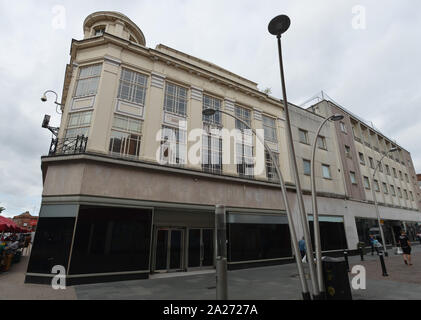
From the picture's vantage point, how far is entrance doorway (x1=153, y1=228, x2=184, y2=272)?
12.3 metres

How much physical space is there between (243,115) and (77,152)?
11973 mm

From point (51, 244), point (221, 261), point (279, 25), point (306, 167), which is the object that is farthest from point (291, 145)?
point (306, 167)

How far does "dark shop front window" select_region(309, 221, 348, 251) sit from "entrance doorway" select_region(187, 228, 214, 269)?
8786 millimetres

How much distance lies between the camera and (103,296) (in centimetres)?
726

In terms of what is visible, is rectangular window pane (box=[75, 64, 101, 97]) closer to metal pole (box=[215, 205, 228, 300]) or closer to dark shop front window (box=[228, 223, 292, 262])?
metal pole (box=[215, 205, 228, 300])

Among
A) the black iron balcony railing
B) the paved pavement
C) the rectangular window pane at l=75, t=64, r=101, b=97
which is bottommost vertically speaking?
the paved pavement

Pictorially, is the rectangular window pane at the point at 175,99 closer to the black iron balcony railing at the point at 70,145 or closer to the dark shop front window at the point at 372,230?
the black iron balcony railing at the point at 70,145

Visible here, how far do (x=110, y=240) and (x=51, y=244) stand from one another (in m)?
2.30

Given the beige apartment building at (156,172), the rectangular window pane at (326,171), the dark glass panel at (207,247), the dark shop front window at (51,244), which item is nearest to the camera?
the dark shop front window at (51,244)

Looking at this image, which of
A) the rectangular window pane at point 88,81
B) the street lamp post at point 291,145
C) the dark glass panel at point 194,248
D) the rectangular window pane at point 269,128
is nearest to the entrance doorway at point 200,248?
the dark glass panel at point 194,248

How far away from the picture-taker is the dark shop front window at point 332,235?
17.8 metres

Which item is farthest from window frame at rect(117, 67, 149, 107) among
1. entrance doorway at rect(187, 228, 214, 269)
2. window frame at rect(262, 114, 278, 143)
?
window frame at rect(262, 114, 278, 143)

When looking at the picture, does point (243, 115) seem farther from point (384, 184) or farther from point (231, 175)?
point (384, 184)

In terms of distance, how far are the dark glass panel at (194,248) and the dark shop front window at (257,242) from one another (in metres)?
1.98
